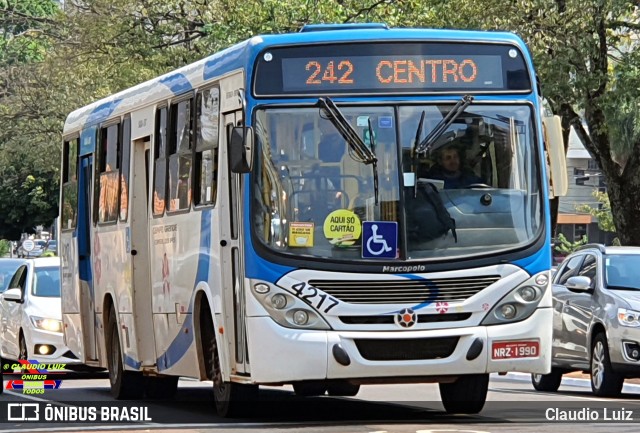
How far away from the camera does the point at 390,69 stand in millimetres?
12641

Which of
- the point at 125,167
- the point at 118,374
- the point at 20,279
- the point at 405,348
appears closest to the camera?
the point at 405,348

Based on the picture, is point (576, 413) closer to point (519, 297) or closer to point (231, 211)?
point (519, 297)

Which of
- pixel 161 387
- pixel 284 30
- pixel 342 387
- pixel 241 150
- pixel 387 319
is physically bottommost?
pixel 342 387

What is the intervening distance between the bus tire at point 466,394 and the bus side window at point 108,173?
4.50 m

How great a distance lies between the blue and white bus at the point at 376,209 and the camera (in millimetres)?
12102

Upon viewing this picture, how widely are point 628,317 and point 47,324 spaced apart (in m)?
8.44

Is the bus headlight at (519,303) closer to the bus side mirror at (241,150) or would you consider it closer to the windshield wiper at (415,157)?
the windshield wiper at (415,157)

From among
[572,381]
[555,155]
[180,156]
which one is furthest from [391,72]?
[572,381]

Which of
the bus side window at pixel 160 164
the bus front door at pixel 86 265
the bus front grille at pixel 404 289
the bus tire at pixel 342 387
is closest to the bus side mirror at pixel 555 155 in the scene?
the bus front grille at pixel 404 289

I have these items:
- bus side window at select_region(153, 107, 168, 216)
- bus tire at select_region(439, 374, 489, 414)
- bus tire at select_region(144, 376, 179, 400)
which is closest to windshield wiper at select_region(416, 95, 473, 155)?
bus tire at select_region(439, 374, 489, 414)

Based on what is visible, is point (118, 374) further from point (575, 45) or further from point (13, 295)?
point (575, 45)

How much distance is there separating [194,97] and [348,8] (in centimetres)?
1456

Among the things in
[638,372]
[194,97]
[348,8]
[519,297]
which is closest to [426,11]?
[348,8]

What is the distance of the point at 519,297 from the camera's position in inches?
488
